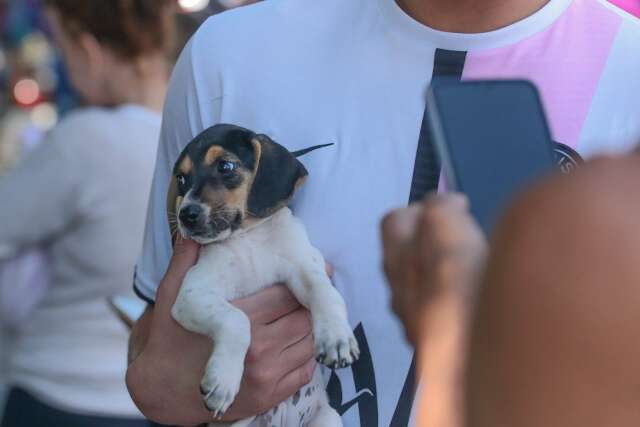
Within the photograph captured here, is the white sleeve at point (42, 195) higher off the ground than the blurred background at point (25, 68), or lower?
higher

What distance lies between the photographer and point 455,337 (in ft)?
3.90

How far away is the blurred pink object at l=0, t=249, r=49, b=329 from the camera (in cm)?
388

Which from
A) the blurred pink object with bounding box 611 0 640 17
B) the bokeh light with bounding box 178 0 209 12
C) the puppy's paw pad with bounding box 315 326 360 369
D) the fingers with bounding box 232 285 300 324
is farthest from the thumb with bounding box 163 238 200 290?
the bokeh light with bounding box 178 0 209 12

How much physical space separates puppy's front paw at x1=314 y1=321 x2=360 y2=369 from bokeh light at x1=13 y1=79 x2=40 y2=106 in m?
9.92

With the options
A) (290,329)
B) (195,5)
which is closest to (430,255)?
(290,329)

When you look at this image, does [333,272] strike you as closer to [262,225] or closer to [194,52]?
[262,225]

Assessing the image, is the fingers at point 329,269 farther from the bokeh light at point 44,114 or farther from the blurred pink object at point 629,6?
the bokeh light at point 44,114

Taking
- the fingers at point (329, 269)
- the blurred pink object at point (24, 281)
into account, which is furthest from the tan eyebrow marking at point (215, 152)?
the blurred pink object at point (24, 281)

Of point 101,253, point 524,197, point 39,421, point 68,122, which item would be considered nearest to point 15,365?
point 39,421

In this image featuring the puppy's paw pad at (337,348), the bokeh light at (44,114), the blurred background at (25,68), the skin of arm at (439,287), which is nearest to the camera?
the skin of arm at (439,287)

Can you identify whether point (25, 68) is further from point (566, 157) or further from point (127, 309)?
point (566, 157)

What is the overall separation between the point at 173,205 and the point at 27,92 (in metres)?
9.74

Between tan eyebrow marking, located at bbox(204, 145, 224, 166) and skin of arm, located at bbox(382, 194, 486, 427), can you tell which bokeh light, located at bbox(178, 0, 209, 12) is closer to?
tan eyebrow marking, located at bbox(204, 145, 224, 166)

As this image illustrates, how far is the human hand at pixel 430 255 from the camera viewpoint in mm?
1214
